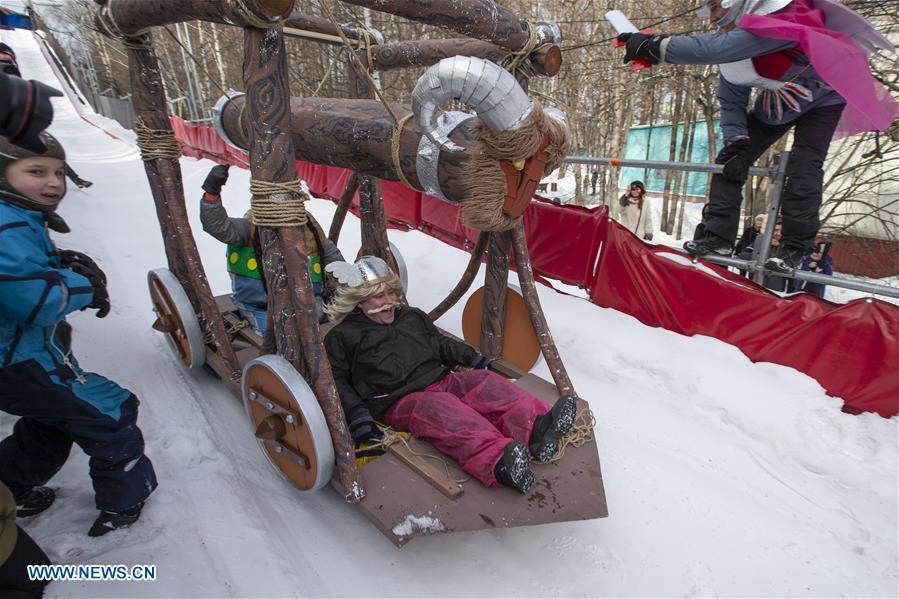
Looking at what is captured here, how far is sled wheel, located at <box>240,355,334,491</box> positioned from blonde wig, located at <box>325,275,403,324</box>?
1.82 feet

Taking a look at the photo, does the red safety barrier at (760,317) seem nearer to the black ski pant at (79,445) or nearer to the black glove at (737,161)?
the black glove at (737,161)

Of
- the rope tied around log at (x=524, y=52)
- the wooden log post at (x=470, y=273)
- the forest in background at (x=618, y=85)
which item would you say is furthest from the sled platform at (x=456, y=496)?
the forest in background at (x=618, y=85)

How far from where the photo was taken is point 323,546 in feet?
7.04

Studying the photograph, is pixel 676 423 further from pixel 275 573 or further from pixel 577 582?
pixel 275 573

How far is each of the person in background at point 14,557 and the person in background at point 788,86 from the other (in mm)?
3687

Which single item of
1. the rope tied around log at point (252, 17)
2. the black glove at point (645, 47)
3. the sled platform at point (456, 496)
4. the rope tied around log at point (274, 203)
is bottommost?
the sled platform at point (456, 496)

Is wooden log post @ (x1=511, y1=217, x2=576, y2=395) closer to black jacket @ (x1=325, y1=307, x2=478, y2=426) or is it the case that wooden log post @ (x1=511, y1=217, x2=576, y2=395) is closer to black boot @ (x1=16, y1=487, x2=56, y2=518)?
black jacket @ (x1=325, y1=307, x2=478, y2=426)

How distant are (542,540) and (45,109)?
8.16 feet

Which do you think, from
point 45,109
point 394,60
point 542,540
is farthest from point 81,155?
point 542,540

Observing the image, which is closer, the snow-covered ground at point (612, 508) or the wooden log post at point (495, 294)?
the snow-covered ground at point (612, 508)

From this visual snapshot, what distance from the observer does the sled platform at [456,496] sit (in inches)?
74.1

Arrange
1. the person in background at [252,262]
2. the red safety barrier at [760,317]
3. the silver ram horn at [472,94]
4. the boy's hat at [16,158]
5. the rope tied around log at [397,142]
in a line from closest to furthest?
the boy's hat at [16,158] < the silver ram horn at [472,94] < the rope tied around log at [397,142] < the red safety barrier at [760,317] < the person in background at [252,262]

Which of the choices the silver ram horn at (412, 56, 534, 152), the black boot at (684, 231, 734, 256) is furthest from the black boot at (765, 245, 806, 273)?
the silver ram horn at (412, 56, 534, 152)

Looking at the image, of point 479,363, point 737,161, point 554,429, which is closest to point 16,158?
point 479,363
